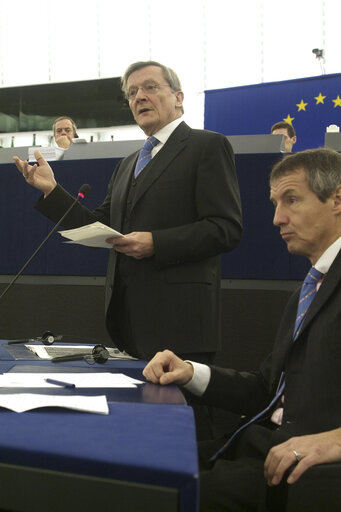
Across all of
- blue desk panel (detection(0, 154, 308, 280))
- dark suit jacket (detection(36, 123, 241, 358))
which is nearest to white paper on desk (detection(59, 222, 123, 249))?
dark suit jacket (detection(36, 123, 241, 358))

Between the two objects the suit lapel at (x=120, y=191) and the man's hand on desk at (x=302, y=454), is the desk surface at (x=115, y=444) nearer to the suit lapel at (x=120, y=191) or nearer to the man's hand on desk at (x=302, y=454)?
the man's hand on desk at (x=302, y=454)

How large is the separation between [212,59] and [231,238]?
8.18 metres

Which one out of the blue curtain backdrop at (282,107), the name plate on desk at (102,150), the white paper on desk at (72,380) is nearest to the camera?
the white paper on desk at (72,380)

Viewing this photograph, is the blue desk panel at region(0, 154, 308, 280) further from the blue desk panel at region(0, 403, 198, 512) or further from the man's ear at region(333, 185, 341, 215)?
the blue desk panel at region(0, 403, 198, 512)

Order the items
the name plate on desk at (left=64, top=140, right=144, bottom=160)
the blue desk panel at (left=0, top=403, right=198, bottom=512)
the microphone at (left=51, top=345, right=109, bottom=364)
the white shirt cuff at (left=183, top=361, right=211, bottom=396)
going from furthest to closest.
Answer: the name plate on desk at (left=64, top=140, right=144, bottom=160) → the microphone at (left=51, top=345, right=109, bottom=364) → the white shirt cuff at (left=183, top=361, right=211, bottom=396) → the blue desk panel at (left=0, top=403, right=198, bottom=512)

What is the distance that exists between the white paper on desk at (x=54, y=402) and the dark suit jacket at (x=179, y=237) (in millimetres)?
900

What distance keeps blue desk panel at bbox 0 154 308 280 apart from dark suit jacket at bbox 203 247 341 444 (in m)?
1.39

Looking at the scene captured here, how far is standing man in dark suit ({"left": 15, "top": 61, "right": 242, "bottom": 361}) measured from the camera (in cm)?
181

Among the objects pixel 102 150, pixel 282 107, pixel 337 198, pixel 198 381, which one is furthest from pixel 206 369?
pixel 282 107

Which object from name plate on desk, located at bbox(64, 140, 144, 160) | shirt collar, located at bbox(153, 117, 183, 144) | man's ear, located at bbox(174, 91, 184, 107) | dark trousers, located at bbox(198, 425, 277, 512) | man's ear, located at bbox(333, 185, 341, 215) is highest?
man's ear, located at bbox(174, 91, 184, 107)

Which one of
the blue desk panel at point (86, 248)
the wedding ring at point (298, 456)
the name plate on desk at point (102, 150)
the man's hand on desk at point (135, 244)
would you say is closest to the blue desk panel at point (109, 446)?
the wedding ring at point (298, 456)

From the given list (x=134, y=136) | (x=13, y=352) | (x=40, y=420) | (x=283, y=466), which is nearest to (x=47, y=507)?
(x=40, y=420)

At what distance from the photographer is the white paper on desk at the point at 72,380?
3.39 ft

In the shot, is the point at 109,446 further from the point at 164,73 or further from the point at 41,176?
the point at 164,73
